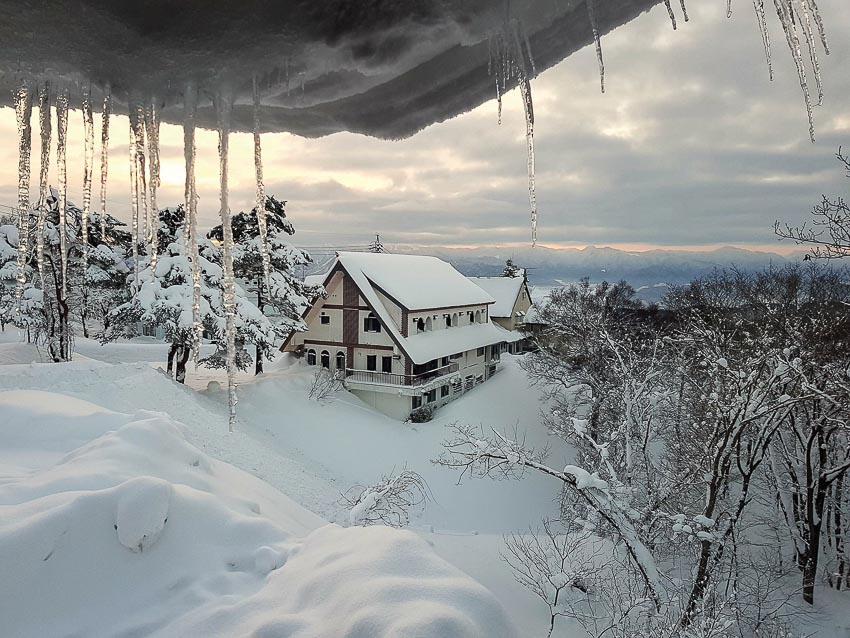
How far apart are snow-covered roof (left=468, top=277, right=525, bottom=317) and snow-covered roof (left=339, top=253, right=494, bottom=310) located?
6754mm

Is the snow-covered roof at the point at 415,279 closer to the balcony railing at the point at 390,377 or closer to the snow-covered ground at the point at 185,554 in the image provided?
the balcony railing at the point at 390,377

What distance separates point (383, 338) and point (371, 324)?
2.85 feet

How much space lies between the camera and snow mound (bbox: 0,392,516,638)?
3533mm

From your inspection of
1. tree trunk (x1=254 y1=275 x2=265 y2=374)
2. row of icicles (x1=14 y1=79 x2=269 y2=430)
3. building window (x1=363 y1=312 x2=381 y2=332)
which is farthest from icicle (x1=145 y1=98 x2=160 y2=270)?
building window (x1=363 y1=312 x2=381 y2=332)

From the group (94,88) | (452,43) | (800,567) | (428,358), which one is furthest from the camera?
(428,358)

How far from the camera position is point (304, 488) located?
44.5 ft

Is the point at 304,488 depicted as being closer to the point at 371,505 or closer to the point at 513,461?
the point at 371,505

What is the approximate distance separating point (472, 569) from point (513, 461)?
2342 millimetres

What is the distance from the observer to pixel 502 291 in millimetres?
39719

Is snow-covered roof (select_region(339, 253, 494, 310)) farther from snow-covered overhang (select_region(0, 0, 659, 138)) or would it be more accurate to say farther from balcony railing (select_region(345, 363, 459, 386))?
snow-covered overhang (select_region(0, 0, 659, 138))

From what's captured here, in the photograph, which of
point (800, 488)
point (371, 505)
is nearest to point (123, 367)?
point (371, 505)

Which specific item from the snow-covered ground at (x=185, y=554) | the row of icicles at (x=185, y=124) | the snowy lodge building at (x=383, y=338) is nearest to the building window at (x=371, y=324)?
→ the snowy lodge building at (x=383, y=338)

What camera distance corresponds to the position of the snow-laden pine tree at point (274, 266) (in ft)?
64.8

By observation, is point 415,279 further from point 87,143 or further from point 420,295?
point 87,143
